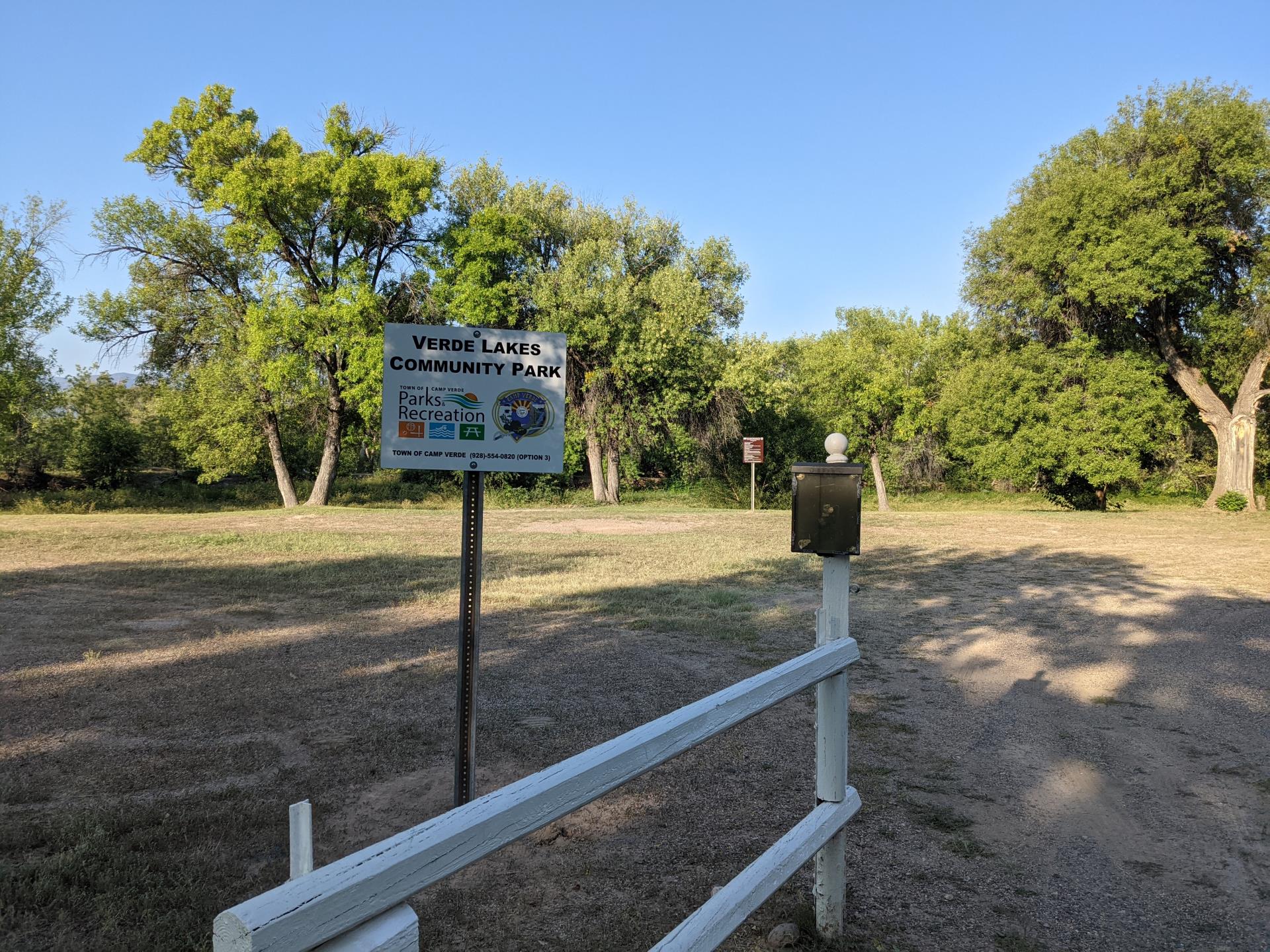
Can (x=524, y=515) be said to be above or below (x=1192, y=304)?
below

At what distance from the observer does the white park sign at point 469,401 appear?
3.54 metres

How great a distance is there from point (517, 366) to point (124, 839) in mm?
2548

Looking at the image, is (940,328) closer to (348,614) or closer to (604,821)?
(348,614)

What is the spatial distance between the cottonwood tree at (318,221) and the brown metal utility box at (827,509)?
22.4 m

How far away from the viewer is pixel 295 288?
2584 cm

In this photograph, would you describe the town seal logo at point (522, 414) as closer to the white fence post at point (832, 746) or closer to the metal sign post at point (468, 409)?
the metal sign post at point (468, 409)

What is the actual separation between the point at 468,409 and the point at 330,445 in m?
25.1

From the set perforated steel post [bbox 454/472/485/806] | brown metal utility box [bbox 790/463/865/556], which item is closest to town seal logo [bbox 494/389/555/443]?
perforated steel post [bbox 454/472/485/806]

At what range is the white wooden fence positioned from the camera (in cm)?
108

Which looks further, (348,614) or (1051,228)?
(1051,228)

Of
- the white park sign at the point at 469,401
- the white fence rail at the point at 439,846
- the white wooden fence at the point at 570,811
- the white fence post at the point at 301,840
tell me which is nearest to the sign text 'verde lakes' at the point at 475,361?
the white park sign at the point at 469,401

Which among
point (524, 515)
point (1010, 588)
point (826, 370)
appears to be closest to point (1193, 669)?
point (1010, 588)

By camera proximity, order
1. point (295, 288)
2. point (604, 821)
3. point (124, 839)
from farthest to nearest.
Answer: point (295, 288)
point (604, 821)
point (124, 839)

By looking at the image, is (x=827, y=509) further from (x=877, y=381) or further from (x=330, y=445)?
(x=877, y=381)
